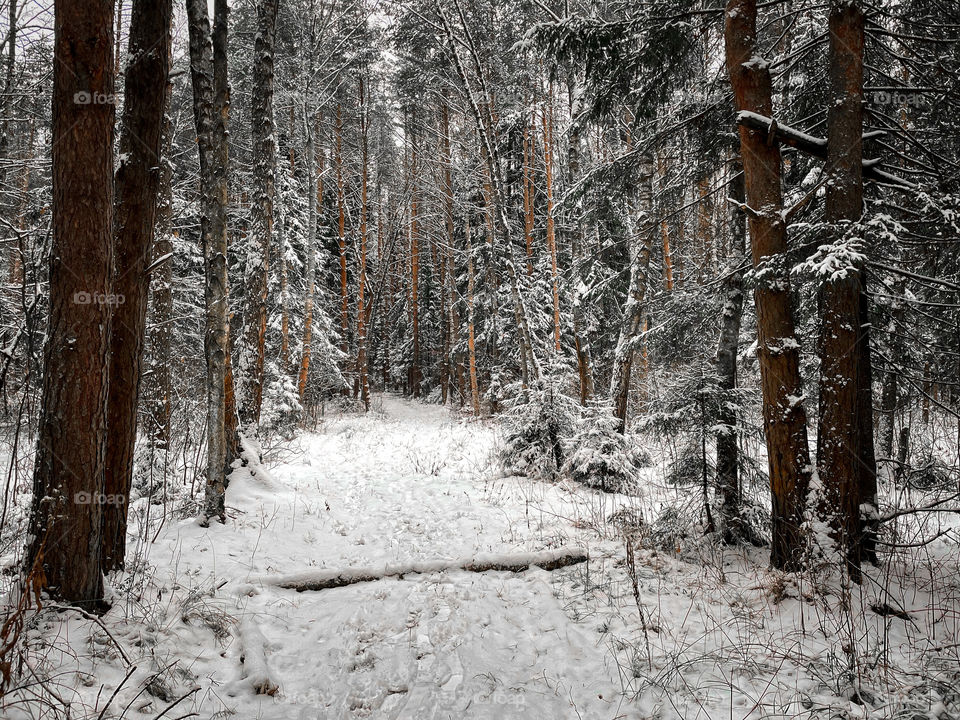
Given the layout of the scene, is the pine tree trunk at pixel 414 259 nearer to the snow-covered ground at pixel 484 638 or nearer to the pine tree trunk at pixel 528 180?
the pine tree trunk at pixel 528 180

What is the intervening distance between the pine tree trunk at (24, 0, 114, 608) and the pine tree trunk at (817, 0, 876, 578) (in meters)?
5.57

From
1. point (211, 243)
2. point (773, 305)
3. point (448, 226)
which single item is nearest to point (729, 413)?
point (773, 305)

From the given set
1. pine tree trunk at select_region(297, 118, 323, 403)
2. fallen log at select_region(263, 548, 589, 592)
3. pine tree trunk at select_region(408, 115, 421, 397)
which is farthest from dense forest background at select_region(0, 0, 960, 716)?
pine tree trunk at select_region(408, 115, 421, 397)

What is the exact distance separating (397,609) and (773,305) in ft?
14.2

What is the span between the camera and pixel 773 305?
14.8ft

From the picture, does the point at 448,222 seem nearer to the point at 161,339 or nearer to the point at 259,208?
the point at 259,208

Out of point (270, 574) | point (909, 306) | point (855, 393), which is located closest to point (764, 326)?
point (855, 393)

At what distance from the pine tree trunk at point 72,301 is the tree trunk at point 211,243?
8.55ft

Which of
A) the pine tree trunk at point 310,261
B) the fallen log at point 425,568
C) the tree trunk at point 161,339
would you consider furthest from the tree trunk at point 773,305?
the pine tree trunk at point 310,261

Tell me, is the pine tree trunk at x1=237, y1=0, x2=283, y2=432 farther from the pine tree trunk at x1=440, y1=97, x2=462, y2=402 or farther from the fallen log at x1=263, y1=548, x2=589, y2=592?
the pine tree trunk at x1=440, y1=97, x2=462, y2=402

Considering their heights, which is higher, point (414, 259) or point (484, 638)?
point (414, 259)

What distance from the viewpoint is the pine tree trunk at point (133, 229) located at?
396cm

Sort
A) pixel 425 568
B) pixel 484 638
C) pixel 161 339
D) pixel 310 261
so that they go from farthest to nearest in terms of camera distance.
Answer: pixel 310 261 < pixel 161 339 < pixel 425 568 < pixel 484 638

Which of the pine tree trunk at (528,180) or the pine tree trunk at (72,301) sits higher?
the pine tree trunk at (528,180)
